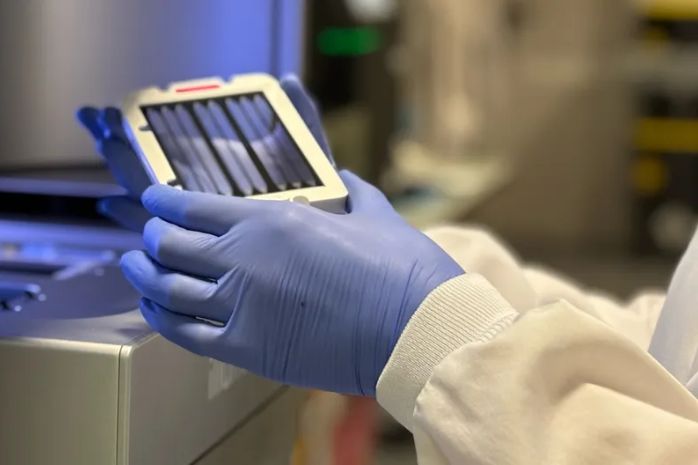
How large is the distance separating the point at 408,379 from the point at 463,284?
6 cm

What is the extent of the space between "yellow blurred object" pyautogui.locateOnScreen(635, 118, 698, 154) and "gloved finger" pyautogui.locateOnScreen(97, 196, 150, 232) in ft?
8.60

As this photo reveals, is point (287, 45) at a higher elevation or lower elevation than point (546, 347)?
higher

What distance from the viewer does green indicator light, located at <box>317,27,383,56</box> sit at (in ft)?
5.60

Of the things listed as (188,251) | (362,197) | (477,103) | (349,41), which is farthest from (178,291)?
(477,103)

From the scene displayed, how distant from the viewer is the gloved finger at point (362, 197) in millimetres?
617

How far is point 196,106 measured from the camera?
645 mm

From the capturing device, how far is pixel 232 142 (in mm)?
636

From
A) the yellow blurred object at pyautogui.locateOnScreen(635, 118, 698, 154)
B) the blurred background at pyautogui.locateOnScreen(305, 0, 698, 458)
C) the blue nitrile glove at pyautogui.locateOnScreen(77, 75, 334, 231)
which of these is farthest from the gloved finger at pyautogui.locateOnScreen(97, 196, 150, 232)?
the yellow blurred object at pyautogui.locateOnScreen(635, 118, 698, 154)

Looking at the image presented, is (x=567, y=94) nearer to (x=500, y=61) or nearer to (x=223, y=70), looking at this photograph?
(x=500, y=61)

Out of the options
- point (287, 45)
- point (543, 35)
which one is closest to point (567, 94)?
point (543, 35)

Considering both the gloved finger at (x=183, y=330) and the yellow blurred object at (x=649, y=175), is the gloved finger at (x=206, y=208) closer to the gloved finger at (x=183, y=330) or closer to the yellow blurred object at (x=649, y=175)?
the gloved finger at (x=183, y=330)

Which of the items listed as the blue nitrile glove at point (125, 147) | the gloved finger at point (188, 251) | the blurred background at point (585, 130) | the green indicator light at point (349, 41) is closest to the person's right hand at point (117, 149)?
the blue nitrile glove at point (125, 147)

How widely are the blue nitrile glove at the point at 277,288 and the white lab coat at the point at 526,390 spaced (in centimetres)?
2

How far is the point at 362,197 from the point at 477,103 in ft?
6.83
